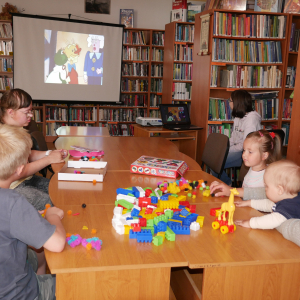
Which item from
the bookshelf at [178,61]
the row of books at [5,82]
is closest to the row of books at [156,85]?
the bookshelf at [178,61]

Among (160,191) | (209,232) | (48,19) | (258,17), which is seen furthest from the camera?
(48,19)

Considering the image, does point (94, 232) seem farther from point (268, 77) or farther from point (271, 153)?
point (268, 77)

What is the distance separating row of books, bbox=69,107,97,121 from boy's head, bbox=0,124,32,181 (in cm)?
563

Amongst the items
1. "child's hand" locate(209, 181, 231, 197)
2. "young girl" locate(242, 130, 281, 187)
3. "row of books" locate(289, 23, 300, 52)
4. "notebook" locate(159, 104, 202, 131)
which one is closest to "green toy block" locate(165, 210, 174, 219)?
"child's hand" locate(209, 181, 231, 197)

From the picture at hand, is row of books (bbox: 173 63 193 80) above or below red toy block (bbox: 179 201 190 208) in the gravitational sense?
above

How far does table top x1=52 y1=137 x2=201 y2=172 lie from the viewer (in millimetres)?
2518

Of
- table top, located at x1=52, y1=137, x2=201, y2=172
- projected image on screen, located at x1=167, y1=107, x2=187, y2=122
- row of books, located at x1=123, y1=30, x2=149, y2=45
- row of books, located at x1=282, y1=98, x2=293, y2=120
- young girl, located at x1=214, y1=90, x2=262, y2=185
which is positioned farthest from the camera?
row of books, located at x1=123, y1=30, x2=149, y2=45

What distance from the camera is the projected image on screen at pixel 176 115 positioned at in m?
4.59

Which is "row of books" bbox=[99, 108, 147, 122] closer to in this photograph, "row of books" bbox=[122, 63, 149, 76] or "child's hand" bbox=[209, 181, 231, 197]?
"row of books" bbox=[122, 63, 149, 76]

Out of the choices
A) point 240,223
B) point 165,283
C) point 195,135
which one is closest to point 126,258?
point 165,283

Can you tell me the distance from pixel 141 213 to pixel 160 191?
27cm

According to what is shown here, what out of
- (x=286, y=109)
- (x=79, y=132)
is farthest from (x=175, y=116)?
(x=286, y=109)

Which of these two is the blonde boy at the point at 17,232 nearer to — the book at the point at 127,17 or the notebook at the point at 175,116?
the notebook at the point at 175,116

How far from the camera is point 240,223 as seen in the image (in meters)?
1.45
